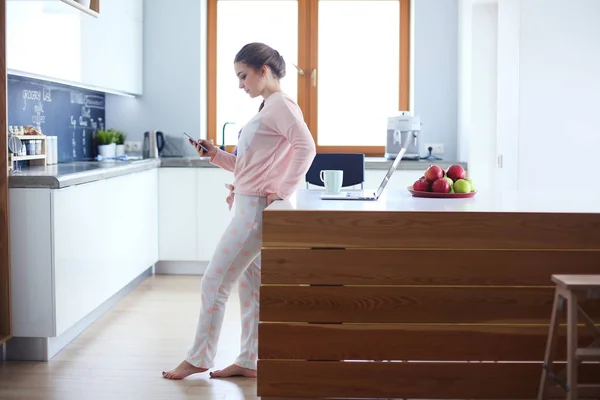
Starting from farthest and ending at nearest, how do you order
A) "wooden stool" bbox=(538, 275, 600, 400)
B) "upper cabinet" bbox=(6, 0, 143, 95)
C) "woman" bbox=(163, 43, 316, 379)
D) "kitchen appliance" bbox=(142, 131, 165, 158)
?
"kitchen appliance" bbox=(142, 131, 165, 158)
"upper cabinet" bbox=(6, 0, 143, 95)
"woman" bbox=(163, 43, 316, 379)
"wooden stool" bbox=(538, 275, 600, 400)

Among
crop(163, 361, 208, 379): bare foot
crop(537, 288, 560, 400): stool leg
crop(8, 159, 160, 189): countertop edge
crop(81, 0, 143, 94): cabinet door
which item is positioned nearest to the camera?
crop(537, 288, 560, 400): stool leg

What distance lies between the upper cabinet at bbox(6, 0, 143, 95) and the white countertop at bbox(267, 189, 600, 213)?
143 cm

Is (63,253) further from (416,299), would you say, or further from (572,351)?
(572,351)

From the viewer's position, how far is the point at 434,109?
6062mm

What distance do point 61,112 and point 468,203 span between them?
299 cm

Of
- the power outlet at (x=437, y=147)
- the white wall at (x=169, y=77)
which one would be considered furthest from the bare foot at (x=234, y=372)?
the power outlet at (x=437, y=147)

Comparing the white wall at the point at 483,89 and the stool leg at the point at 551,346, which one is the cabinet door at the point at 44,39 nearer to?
the stool leg at the point at 551,346

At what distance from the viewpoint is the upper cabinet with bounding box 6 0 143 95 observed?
3.72m

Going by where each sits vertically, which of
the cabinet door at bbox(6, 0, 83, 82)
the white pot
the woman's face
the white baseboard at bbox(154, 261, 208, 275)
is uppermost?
the cabinet door at bbox(6, 0, 83, 82)

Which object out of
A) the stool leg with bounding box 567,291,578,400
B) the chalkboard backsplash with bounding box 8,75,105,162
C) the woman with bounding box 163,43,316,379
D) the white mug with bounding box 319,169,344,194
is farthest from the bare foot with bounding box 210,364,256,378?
the chalkboard backsplash with bounding box 8,75,105,162

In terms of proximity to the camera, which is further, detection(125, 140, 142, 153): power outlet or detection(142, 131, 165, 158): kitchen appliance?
detection(125, 140, 142, 153): power outlet

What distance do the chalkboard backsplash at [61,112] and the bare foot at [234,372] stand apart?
177cm

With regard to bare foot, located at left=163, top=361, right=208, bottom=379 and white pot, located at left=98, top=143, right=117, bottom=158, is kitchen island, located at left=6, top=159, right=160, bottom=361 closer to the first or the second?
bare foot, located at left=163, top=361, right=208, bottom=379

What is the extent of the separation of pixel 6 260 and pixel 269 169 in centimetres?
118
